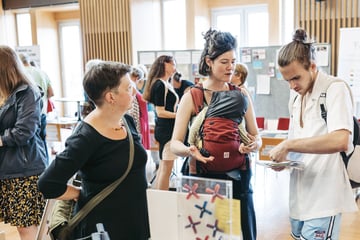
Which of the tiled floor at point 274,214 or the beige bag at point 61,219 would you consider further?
the tiled floor at point 274,214

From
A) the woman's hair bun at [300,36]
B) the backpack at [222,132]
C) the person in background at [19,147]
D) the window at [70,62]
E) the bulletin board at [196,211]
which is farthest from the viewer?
the window at [70,62]

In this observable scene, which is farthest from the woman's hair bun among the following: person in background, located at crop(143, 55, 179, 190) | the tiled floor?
person in background, located at crop(143, 55, 179, 190)

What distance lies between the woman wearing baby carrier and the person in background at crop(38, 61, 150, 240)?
407 millimetres

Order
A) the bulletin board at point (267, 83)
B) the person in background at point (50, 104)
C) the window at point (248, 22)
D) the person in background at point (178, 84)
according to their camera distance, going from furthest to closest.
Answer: the window at point (248, 22)
the bulletin board at point (267, 83)
the person in background at point (50, 104)
the person in background at point (178, 84)

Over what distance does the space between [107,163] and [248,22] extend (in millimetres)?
7174

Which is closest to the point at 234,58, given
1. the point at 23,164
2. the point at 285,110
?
the point at 23,164

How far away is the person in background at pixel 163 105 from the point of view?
4277mm

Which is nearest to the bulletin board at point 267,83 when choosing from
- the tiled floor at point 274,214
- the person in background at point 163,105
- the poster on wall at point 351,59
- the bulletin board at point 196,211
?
the poster on wall at point 351,59

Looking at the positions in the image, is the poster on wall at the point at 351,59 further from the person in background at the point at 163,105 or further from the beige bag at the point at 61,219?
the beige bag at the point at 61,219

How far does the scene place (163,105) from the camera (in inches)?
169

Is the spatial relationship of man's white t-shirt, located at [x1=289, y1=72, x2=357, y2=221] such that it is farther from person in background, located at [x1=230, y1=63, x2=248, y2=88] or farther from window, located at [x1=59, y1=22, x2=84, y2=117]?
window, located at [x1=59, y1=22, x2=84, y2=117]

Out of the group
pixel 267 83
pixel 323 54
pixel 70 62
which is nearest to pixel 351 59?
pixel 323 54

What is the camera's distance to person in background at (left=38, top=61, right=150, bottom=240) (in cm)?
159

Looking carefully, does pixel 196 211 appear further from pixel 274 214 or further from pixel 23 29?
pixel 23 29
